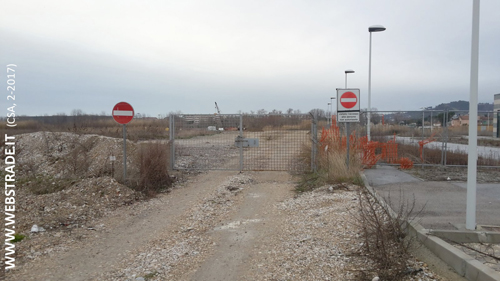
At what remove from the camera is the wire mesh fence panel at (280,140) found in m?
13.1

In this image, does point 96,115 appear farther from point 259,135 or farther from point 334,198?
point 334,198

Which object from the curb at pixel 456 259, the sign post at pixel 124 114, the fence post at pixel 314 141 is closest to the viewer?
the curb at pixel 456 259

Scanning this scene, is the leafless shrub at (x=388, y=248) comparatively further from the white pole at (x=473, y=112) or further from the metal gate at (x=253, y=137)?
the metal gate at (x=253, y=137)

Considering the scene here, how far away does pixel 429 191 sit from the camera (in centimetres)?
911

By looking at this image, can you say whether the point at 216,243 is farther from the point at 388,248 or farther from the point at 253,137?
the point at 253,137

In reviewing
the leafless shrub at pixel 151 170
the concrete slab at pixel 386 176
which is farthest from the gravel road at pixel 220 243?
the concrete slab at pixel 386 176

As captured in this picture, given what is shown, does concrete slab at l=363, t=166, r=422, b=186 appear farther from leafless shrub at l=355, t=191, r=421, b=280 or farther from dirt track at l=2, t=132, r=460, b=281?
leafless shrub at l=355, t=191, r=421, b=280

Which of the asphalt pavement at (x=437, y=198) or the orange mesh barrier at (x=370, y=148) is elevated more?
the orange mesh barrier at (x=370, y=148)

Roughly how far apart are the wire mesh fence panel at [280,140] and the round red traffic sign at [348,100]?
2.16 m

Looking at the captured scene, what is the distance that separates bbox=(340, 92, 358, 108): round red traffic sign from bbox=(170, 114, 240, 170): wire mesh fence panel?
13.0 ft

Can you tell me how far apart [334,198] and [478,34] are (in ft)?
15.0

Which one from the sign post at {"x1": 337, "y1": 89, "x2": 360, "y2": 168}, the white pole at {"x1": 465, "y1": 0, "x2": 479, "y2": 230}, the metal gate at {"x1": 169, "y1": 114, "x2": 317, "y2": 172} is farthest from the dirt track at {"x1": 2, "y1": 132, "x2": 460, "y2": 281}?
the metal gate at {"x1": 169, "y1": 114, "x2": 317, "y2": 172}

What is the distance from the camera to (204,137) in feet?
43.9

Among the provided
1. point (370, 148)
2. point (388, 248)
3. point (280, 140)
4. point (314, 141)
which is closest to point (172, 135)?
point (280, 140)
